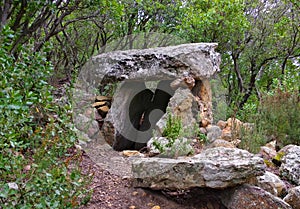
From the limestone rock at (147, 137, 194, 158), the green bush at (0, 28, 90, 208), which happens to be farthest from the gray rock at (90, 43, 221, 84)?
the green bush at (0, 28, 90, 208)

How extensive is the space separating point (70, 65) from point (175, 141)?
5216mm

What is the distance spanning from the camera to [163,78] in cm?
563

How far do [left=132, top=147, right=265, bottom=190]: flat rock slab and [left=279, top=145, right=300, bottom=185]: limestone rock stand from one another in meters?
1.05

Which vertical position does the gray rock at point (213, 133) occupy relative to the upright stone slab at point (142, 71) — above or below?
below

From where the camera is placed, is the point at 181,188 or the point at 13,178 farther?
the point at 181,188

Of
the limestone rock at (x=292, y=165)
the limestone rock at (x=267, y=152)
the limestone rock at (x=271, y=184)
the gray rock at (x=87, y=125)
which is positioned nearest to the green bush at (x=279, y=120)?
the limestone rock at (x=267, y=152)

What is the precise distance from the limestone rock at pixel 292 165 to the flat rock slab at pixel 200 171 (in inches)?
41.5

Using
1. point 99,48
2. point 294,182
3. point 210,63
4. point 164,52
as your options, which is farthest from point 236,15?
point 294,182

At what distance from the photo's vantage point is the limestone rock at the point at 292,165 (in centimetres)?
370

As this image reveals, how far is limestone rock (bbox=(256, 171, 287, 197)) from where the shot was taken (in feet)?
10.2

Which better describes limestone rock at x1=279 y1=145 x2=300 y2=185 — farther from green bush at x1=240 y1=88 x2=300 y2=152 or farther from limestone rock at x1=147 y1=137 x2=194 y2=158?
limestone rock at x1=147 y1=137 x2=194 y2=158

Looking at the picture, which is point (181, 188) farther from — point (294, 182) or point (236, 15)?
point (236, 15)

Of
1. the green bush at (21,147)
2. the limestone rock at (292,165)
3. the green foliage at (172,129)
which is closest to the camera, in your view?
the green bush at (21,147)

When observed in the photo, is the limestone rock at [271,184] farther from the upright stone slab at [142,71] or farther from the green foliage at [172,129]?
the upright stone slab at [142,71]
